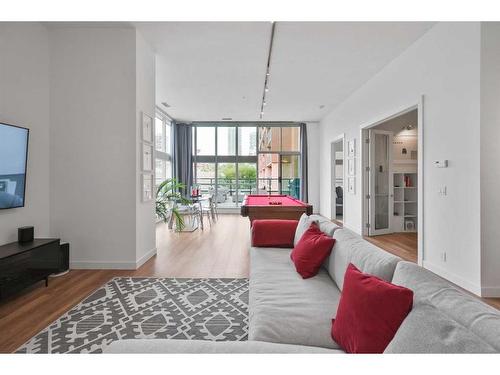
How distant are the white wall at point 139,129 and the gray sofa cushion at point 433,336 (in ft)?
11.9

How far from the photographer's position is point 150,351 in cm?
117

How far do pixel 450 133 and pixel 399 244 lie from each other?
2.65m

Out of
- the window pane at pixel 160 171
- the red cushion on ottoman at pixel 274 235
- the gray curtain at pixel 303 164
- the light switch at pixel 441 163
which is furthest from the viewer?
the gray curtain at pixel 303 164

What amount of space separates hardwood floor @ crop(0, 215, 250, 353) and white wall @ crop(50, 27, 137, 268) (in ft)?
1.31

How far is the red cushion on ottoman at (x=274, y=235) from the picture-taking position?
132 inches

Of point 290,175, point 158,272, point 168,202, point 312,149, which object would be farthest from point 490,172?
point 290,175

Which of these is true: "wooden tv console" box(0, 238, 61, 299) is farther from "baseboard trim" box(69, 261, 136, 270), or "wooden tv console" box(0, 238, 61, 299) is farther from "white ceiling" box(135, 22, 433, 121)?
"white ceiling" box(135, 22, 433, 121)

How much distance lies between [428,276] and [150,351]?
3.98ft

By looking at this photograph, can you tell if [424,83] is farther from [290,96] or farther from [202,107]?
[202,107]

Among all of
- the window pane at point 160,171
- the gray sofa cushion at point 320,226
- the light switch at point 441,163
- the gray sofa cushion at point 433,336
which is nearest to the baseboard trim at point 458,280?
the light switch at point 441,163

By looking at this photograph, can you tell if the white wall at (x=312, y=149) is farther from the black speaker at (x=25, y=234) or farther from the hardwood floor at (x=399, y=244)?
the black speaker at (x=25, y=234)

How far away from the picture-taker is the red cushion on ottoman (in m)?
3.36

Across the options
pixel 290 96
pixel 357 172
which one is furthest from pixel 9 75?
pixel 357 172
